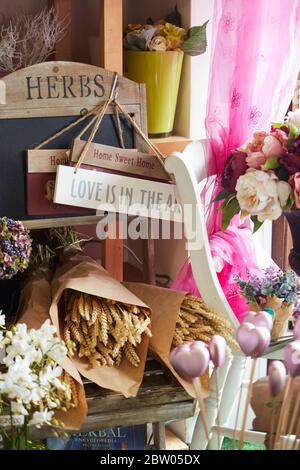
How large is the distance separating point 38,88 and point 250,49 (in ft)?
1.57

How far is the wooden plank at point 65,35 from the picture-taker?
6.32ft

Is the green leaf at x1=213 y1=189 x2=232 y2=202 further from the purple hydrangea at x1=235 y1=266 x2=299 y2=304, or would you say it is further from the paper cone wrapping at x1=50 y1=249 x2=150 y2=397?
the paper cone wrapping at x1=50 y1=249 x2=150 y2=397

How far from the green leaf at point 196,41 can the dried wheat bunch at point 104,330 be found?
2.20ft

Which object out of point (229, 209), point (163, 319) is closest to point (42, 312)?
point (163, 319)

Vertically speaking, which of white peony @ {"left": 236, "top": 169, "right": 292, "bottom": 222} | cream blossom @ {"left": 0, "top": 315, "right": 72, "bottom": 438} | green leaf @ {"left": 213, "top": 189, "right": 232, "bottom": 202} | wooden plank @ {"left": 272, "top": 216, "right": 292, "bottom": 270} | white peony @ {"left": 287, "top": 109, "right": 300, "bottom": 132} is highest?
white peony @ {"left": 287, "top": 109, "right": 300, "bottom": 132}

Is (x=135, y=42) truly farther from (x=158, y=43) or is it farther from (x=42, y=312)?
(x=42, y=312)

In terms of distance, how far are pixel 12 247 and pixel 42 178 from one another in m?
0.19

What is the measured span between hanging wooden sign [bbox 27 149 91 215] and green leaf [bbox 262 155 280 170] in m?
0.42

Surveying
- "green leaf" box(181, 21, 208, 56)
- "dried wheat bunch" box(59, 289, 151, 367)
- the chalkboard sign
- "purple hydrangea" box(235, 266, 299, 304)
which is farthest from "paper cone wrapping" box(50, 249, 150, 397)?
"green leaf" box(181, 21, 208, 56)

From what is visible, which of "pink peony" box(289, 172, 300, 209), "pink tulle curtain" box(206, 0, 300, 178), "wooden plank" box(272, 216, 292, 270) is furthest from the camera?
"wooden plank" box(272, 216, 292, 270)

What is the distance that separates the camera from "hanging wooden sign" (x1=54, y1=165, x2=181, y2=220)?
1624 millimetres

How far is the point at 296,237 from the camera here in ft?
5.46

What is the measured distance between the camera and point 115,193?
168 cm

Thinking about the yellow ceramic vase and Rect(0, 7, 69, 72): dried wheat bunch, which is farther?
the yellow ceramic vase
